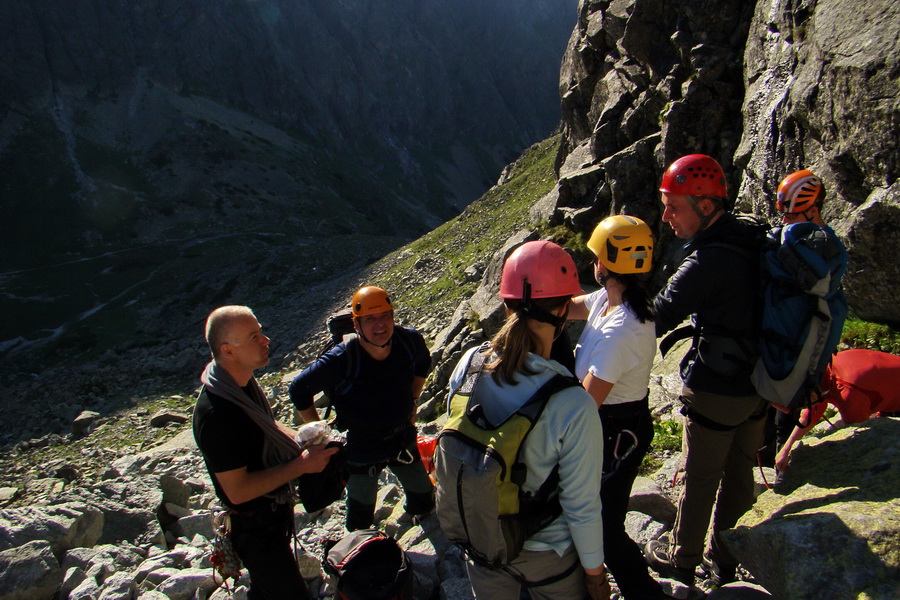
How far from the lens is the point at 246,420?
4219 millimetres

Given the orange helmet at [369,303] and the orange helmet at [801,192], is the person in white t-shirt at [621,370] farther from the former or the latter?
the orange helmet at [369,303]

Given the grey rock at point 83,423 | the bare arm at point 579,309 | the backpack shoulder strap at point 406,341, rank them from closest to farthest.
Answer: the bare arm at point 579,309
the backpack shoulder strap at point 406,341
the grey rock at point 83,423

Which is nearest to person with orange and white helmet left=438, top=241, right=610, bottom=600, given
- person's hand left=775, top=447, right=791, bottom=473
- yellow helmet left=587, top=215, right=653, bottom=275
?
yellow helmet left=587, top=215, right=653, bottom=275

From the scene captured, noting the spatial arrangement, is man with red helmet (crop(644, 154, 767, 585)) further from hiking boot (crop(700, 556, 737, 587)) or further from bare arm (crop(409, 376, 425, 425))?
bare arm (crop(409, 376, 425, 425))

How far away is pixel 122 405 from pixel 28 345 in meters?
17.2

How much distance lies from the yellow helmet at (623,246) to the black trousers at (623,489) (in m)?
1.09

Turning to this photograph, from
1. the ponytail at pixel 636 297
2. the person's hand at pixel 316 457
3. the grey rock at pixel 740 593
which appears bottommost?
the grey rock at pixel 740 593

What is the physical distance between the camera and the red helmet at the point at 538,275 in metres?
3.21

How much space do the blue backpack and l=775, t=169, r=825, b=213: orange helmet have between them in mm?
1604

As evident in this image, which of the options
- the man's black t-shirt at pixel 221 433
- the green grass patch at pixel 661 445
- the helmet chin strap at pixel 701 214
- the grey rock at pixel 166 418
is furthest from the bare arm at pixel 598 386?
the grey rock at pixel 166 418

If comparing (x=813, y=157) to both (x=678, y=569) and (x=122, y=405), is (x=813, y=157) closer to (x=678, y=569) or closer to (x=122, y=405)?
(x=678, y=569)

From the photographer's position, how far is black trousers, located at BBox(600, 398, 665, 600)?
13.1 ft

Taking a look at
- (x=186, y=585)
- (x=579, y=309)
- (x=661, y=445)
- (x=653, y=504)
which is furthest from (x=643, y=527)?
(x=186, y=585)

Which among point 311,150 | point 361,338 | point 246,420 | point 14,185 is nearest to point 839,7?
point 361,338
